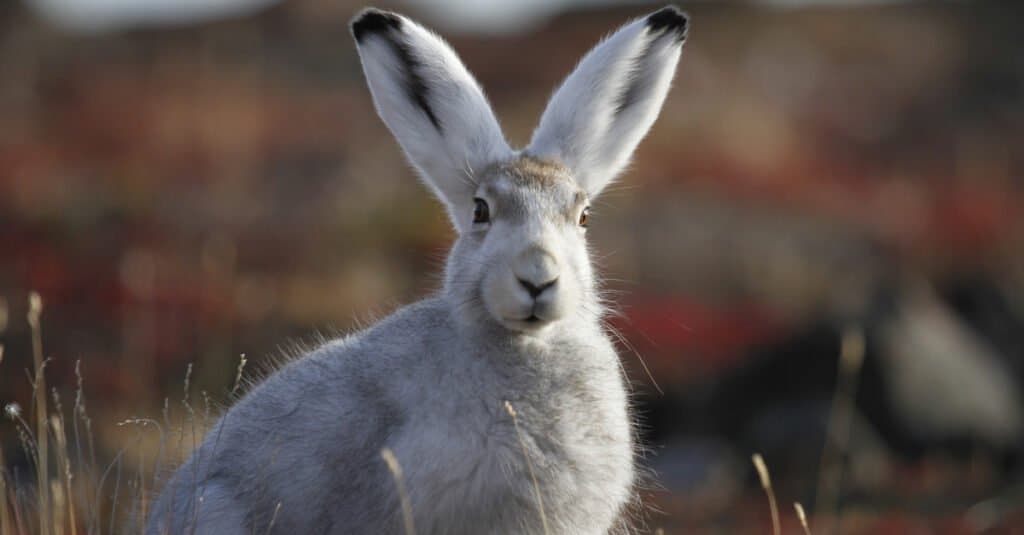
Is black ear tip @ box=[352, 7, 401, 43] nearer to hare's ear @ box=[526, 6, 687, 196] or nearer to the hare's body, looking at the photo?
hare's ear @ box=[526, 6, 687, 196]

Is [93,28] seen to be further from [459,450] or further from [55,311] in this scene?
[459,450]

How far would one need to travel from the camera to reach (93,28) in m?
37.7

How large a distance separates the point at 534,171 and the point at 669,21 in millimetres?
1114

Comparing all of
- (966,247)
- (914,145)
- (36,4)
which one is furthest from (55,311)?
A: (914,145)

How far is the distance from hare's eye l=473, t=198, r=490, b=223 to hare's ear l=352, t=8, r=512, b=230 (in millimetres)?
323

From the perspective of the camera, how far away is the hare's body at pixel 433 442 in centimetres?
501

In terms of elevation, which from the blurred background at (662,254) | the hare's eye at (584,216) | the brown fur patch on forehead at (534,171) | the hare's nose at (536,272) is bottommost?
the blurred background at (662,254)

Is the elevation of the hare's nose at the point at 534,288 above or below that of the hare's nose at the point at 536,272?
below

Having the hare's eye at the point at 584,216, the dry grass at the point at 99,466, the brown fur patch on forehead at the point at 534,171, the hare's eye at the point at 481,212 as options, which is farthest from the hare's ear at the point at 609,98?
the dry grass at the point at 99,466

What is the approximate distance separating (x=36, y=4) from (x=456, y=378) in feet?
112

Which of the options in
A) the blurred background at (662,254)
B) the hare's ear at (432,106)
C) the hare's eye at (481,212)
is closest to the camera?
the hare's eye at (481,212)

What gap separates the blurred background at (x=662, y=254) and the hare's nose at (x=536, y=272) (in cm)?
94

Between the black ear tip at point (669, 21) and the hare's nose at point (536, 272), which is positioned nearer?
the hare's nose at point (536, 272)

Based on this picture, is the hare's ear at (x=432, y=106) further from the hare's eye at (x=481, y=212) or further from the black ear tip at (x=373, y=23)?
the hare's eye at (x=481, y=212)
